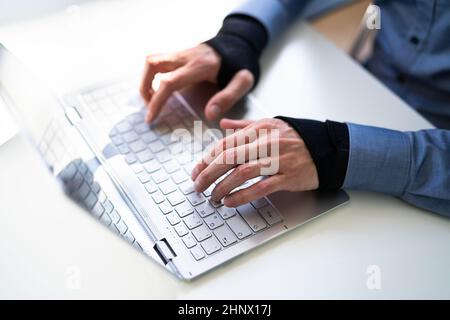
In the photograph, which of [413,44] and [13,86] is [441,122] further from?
[13,86]

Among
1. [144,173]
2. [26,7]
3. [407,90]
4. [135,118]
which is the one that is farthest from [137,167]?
[407,90]

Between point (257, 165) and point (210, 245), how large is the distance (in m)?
0.14

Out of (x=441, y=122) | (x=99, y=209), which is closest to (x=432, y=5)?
(x=441, y=122)

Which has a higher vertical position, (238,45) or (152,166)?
(238,45)

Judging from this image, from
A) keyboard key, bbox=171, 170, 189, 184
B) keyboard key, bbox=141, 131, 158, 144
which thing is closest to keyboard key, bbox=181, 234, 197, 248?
keyboard key, bbox=171, 170, 189, 184

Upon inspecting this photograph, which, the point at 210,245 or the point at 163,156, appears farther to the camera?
the point at 163,156

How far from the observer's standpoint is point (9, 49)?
0.78 meters

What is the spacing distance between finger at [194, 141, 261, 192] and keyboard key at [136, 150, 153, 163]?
3.8 inches

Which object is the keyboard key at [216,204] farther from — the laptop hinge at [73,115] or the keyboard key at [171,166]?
the laptop hinge at [73,115]

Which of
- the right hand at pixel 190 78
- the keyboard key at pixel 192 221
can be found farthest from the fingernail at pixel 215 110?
the keyboard key at pixel 192 221

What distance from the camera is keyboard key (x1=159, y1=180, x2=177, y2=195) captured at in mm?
648

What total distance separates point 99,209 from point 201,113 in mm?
257

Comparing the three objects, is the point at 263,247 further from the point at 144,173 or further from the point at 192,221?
the point at 144,173

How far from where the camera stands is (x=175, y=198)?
640mm
